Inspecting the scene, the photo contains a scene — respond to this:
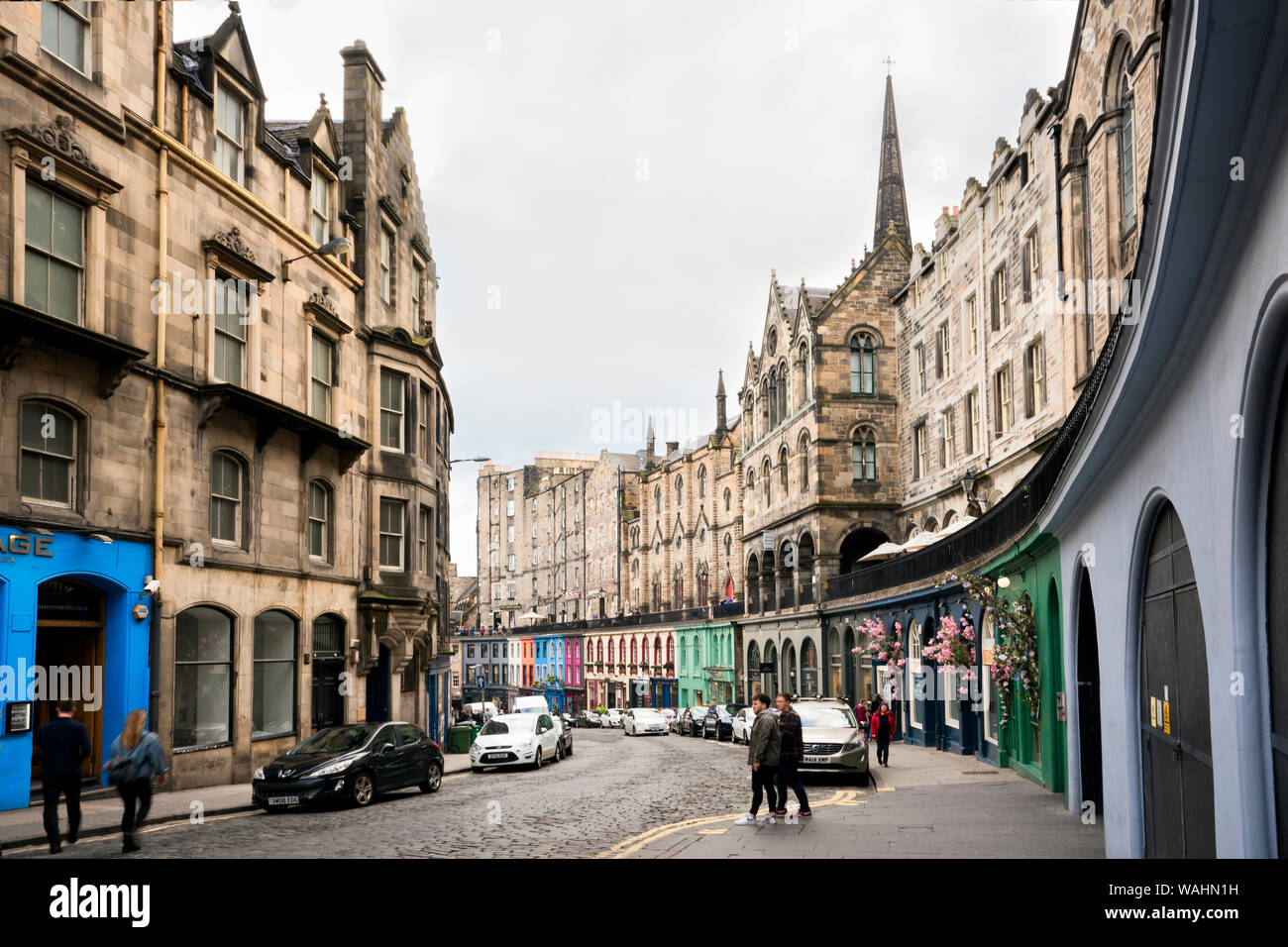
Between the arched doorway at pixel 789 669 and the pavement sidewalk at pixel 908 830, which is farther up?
the pavement sidewalk at pixel 908 830

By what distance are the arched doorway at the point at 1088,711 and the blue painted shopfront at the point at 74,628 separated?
15.0 m

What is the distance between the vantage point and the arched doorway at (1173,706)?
7.35 metres

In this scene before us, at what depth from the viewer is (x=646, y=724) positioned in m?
52.8

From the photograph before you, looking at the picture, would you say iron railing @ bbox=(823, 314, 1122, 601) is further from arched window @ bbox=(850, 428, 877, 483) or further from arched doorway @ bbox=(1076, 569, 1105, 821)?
arched window @ bbox=(850, 428, 877, 483)

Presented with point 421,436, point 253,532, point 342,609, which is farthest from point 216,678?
point 421,436

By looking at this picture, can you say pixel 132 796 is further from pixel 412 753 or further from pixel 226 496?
pixel 226 496

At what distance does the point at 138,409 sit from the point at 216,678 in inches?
227

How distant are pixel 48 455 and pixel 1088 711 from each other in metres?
15.9

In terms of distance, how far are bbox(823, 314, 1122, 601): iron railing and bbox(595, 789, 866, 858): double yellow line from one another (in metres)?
5.40

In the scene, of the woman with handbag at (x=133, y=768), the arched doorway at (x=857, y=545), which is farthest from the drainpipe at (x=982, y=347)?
the woman with handbag at (x=133, y=768)

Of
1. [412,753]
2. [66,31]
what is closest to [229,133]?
[66,31]

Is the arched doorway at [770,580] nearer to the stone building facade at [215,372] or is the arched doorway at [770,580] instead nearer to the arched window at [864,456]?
the arched window at [864,456]

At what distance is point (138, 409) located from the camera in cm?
2039
